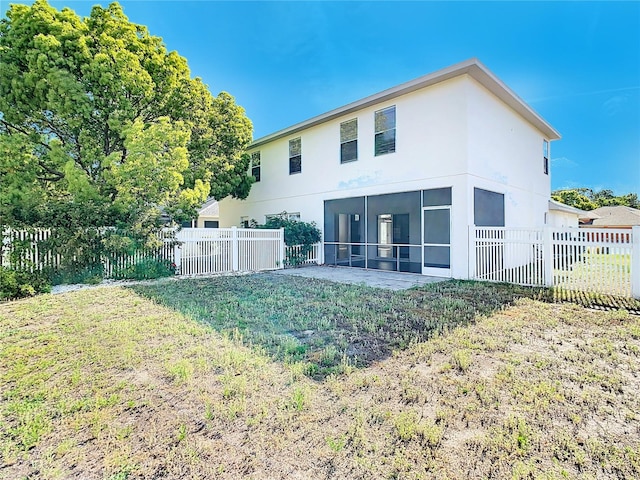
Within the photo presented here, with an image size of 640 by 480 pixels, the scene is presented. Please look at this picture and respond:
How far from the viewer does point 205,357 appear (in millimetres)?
3738

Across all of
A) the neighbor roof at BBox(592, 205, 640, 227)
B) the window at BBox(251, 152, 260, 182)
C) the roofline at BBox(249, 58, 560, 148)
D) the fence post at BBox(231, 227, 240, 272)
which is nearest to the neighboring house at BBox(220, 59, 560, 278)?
the roofline at BBox(249, 58, 560, 148)

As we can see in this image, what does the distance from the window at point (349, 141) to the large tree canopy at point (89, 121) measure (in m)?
5.18

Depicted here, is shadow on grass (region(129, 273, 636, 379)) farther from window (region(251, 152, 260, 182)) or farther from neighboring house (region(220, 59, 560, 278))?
window (region(251, 152, 260, 182))

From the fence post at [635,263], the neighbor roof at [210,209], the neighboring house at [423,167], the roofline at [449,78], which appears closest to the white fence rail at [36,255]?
the neighboring house at [423,167]

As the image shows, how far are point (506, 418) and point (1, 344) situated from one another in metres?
5.68

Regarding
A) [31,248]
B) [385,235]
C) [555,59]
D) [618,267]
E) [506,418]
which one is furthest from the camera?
[555,59]

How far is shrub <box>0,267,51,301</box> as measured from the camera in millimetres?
6906

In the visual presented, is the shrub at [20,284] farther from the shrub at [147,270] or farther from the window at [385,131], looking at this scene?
the window at [385,131]

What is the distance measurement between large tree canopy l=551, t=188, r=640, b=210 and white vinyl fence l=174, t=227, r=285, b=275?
132 ft

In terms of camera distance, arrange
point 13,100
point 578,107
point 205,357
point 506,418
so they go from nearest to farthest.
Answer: point 506,418 → point 205,357 → point 13,100 → point 578,107

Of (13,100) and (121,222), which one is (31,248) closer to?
(121,222)

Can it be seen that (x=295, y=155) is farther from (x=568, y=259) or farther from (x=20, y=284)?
(x=568, y=259)

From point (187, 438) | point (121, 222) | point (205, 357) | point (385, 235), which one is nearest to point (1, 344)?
point (205, 357)

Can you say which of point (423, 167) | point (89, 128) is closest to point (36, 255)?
point (89, 128)
